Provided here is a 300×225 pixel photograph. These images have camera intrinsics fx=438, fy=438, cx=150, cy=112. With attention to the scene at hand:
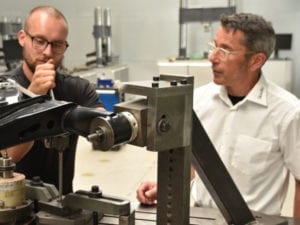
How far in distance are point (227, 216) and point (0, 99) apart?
50 cm

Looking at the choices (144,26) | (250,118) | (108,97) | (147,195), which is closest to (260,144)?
(250,118)

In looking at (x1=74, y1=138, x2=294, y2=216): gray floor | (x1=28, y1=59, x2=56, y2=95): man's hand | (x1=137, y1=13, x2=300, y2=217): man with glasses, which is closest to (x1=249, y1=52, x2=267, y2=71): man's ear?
(x1=137, y1=13, x2=300, y2=217): man with glasses

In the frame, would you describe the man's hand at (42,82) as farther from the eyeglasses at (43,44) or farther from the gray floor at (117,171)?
the gray floor at (117,171)

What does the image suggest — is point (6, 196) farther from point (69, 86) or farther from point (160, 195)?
point (69, 86)

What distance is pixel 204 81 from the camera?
4.07 metres

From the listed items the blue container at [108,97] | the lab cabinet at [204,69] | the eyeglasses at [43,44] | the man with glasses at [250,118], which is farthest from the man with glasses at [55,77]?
the lab cabinet at [204,69]

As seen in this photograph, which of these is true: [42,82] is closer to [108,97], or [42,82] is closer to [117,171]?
[117,171]

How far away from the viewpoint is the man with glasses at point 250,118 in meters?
1.45

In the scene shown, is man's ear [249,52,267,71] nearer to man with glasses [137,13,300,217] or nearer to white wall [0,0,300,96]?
man with glasses [137,13,300,217]

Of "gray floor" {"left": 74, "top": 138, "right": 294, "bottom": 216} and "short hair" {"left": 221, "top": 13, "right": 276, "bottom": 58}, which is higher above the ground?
"short hair" {"left": 221, "top": 13, "right": 276, "bottom": 58}

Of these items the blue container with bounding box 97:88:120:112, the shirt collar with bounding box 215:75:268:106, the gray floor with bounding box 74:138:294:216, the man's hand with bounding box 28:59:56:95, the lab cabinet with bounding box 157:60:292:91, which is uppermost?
the man's hand with bounding box 28:59:56:95

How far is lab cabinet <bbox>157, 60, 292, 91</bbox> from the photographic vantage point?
Result: 408cm

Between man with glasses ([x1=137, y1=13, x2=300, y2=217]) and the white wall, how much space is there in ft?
10.7

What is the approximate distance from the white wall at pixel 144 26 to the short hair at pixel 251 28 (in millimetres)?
3206
